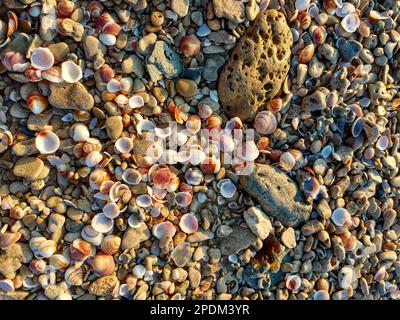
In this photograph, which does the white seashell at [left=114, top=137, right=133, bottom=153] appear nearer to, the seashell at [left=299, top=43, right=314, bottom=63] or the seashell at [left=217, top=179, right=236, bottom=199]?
the seashell at [left=217, top=179, right=236, bottom=199]

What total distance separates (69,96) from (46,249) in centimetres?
87

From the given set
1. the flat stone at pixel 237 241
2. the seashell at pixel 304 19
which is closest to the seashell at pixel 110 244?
the flat stone at pixel 237 241

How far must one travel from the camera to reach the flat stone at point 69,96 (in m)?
2.36

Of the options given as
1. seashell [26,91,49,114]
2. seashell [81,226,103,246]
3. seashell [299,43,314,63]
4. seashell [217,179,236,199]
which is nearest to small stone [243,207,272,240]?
seashell [217,179,236,199]

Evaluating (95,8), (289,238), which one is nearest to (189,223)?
(289,238)

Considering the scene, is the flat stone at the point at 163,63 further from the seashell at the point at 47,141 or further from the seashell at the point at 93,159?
the seashell at the point at 47,141

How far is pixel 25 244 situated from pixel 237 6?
6.14 feet

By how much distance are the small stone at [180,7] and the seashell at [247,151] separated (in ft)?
2.87

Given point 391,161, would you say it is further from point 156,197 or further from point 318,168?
point 156,197

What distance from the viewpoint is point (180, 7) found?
2502 millimetres

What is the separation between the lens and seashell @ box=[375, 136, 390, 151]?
2.75m

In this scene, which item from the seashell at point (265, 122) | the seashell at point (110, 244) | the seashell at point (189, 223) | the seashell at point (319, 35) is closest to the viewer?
the seashell at point (110, 244)

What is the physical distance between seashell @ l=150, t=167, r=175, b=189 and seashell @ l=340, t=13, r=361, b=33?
1533 mm

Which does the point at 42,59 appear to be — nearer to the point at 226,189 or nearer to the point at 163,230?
the point at 163,230
